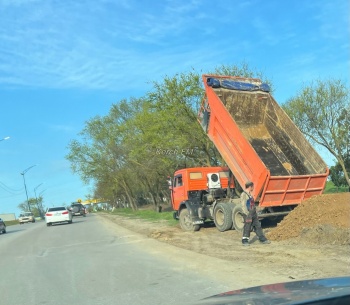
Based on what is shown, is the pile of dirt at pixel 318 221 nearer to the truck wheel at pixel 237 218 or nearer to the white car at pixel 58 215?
the truck wheel at pixel 237 218

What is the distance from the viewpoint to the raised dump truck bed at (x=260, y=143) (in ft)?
47.1

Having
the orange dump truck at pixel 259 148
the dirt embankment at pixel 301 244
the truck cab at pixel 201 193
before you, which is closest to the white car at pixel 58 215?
the truck cab at pixel 201 193

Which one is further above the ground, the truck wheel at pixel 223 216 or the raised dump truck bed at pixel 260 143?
the raised dump truck bed at pixel 260 143

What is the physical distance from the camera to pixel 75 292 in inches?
303

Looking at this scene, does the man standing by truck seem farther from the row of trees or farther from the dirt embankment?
the row of trees

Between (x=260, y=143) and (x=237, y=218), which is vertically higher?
(x=260, y=143)

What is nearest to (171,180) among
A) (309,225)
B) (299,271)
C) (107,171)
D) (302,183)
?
(302,183)

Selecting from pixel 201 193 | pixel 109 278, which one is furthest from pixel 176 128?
pixel 109 278

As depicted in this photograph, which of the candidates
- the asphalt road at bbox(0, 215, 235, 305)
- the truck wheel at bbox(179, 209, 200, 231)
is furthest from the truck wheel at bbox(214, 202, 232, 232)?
the asphalt road at bbox(0, 215, 235, 305)

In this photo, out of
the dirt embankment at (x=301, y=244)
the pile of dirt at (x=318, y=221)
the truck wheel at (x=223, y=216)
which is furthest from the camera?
the truck wheel at (x=223, y=216)

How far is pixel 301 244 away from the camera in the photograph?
11727 millimetres

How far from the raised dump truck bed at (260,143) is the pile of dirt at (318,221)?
37.7 inches

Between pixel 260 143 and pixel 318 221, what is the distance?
416 centimetres

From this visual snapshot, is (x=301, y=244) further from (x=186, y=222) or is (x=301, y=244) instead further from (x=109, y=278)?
(x=186, y=222)
